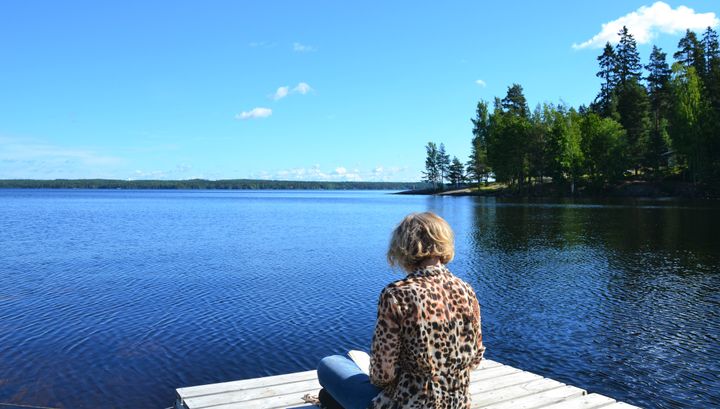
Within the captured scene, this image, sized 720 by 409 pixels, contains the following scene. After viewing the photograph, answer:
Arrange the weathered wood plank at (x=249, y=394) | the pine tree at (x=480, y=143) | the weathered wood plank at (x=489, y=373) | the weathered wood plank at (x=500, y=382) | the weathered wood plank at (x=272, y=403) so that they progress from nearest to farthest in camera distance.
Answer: the weathered wood plank at (x=272, y=403) < the weathered wood plank at (x=249, y=394) < the weathered wood plank at (x=500, y=382) < the weathered wood plank at (x=489, y=373) < the pine tree at (x=480, y=143)

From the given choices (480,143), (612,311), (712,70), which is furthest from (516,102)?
(612,311)

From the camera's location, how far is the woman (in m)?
4.19

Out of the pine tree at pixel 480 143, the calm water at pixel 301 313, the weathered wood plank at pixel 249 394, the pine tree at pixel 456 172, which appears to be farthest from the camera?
the pine tree at pixel 456 172

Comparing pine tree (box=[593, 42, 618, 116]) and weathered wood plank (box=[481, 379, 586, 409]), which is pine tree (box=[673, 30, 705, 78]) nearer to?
pine tree (box=[593, 42, 618, 116])

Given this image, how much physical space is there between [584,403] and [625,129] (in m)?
102

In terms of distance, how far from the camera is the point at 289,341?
45.1 ft

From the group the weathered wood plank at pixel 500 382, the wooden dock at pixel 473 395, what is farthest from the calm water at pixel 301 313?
the weathered wood plank at pixel 500 382

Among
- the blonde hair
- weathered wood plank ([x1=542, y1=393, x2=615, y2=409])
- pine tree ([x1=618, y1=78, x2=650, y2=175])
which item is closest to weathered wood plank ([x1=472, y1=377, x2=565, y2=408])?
weathered wood plank ([x1=542, y1=393, x2=615, y2=409])

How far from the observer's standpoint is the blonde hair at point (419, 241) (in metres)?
4.34

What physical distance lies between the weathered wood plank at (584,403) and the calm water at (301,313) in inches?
148

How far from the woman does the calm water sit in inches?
278

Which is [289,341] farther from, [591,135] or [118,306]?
[591,135]

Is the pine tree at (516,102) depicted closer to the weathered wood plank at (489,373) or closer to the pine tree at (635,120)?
the pine tree at (635,120)

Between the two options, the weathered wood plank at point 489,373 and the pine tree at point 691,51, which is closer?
the weathered wood plank at point 489,373
